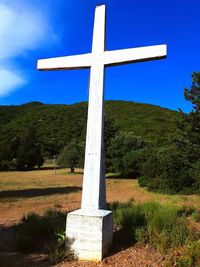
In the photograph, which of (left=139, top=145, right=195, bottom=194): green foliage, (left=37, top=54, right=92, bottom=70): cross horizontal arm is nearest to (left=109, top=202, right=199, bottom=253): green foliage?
(left=37, top=54, right=92, bottom=70): cross horizontal arm

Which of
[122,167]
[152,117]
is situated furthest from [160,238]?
[152,117]

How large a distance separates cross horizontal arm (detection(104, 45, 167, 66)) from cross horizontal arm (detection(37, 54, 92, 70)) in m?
0.38

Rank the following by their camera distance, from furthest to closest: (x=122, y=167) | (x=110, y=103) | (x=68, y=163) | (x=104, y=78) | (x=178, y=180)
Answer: (x=110, y=103) < (x=68, y=163) < (x=122, y=167) < (x=178, y=180) < (x=104, y=78)

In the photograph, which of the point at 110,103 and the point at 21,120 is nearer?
the point at 21,120

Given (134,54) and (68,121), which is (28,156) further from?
(134,54)

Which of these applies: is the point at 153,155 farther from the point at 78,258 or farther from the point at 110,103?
the point at 110,103

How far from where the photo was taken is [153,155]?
21.0 metres

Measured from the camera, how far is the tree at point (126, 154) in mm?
27234

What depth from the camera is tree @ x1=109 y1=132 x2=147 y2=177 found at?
27.2m

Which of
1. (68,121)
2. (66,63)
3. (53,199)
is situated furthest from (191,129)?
(68,121)

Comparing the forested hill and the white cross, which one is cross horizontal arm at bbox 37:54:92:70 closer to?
the white cross

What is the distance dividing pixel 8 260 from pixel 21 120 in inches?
2870

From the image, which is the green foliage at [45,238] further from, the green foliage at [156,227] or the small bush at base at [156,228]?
the green foliage at [156,227]

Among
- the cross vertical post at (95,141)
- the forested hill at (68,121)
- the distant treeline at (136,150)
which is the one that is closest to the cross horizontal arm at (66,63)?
the cross vertical post at (95,141)
